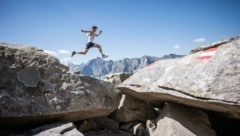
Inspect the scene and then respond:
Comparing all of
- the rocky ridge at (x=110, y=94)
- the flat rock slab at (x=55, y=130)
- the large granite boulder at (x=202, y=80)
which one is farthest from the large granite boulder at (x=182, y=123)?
the flat rock slab at (x=55, y=130)

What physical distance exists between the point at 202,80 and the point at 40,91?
545cm

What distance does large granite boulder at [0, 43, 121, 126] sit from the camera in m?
7.84

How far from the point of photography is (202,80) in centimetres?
823

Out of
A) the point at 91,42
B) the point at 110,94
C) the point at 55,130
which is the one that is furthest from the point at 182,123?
the point at 91,42

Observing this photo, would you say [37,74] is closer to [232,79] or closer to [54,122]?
[54,122]

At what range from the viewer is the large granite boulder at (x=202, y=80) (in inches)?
297

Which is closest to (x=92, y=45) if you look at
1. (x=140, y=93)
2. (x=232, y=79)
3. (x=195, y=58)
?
(x=140, y=93)

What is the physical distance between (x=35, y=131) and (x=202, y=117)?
6065 millimetres

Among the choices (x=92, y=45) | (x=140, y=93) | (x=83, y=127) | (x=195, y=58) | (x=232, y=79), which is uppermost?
(x=92, y=45)

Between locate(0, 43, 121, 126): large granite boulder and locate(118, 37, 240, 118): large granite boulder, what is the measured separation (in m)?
2.12

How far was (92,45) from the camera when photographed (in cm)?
1708

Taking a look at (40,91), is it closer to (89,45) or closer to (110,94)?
(110,94)

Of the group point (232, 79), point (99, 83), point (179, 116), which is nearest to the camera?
point (232, 79)

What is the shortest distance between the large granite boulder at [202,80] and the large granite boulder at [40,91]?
2.12 m
